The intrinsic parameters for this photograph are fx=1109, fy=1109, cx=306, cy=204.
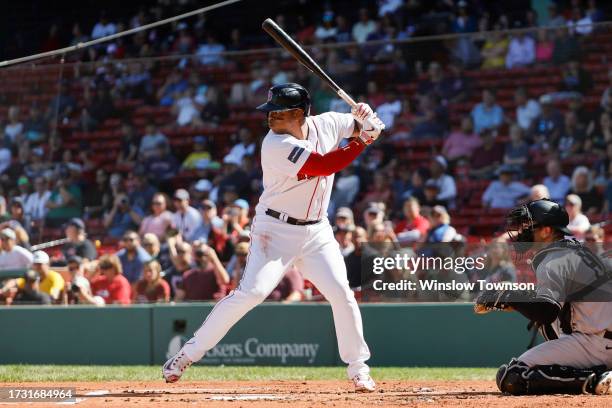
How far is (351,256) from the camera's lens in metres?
10.5

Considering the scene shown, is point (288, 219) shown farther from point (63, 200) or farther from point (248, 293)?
point (63, 200)

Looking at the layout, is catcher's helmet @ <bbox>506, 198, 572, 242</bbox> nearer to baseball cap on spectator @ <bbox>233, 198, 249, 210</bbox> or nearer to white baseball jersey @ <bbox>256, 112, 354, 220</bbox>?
white baseball jersey @ <bbox>256, 112, 354, 220</bbox>

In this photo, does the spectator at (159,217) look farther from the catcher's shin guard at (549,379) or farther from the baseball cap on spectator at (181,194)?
the catcher's shin guard at (549,379)

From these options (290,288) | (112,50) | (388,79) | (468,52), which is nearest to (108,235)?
(290,288)

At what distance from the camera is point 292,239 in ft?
21.2

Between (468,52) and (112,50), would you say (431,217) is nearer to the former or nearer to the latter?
(468,52)

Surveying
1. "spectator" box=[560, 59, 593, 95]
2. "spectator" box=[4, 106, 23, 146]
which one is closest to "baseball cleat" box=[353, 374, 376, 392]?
"spectator" box=[560, 59, 593, 95]

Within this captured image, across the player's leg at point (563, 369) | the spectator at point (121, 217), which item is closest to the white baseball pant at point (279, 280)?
the player's leg at point (563, 369)

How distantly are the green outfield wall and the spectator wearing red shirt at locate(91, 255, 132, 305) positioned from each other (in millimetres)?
339

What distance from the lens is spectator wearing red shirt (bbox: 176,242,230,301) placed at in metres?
10.8

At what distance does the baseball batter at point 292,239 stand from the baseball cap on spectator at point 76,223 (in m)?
4.93

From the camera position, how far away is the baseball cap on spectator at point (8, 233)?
1100 cm

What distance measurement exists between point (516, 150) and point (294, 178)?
195 inches

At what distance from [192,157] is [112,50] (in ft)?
15.5
